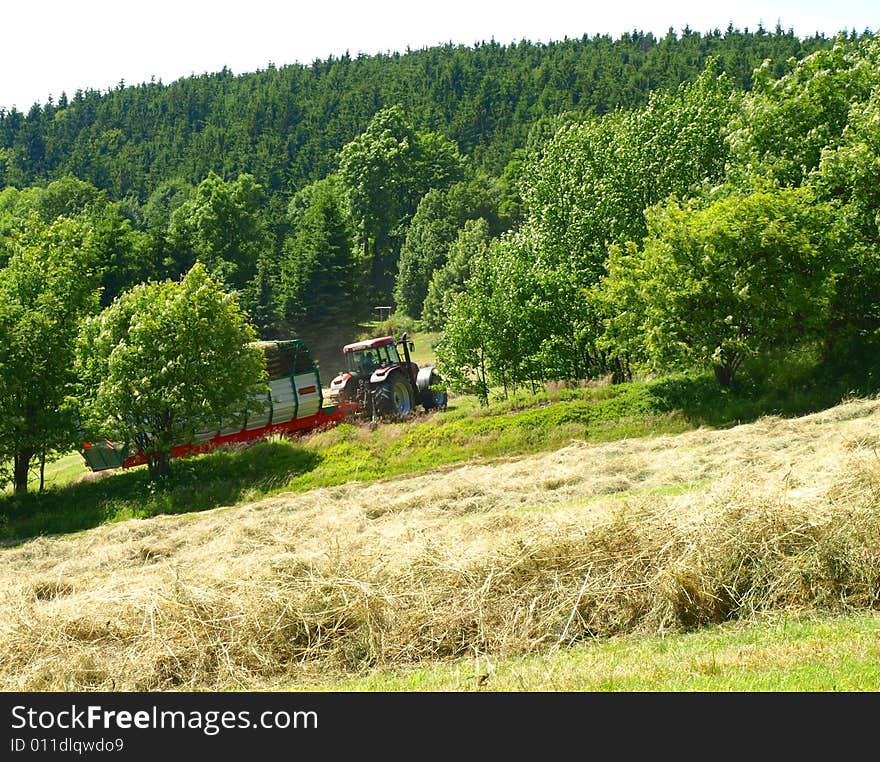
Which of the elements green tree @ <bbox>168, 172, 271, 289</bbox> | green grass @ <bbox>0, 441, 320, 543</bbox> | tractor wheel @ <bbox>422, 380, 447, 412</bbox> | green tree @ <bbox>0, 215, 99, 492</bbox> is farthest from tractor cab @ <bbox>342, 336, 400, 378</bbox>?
green tree @ <bbox>168, 172, 271, 289</bbox>

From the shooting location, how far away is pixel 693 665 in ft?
24.9

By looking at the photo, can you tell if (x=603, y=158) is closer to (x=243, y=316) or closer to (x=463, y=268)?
(x=243, y=316)

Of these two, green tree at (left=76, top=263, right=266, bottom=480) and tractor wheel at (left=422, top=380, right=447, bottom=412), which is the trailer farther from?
tractor wheel at (left=422, top=380, right=447, bottom=412)

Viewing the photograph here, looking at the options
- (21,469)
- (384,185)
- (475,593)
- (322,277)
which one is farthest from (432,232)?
(475,593)

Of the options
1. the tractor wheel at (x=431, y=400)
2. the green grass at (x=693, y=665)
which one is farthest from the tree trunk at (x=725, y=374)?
the green grass at (x=693, y=665)

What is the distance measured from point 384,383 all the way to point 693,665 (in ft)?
80.4

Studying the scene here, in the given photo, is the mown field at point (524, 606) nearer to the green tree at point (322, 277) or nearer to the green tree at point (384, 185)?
the green tree at point (322, 277)

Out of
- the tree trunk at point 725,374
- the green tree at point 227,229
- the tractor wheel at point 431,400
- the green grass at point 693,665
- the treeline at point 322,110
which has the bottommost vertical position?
the tractor wheel at point 431,400

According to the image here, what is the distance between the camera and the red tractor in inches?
1243

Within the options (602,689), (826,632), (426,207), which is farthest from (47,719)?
(426,207)

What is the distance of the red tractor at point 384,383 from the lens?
31562 millimetres

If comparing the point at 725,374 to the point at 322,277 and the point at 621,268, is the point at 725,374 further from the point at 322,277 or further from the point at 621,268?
the point at 322,277

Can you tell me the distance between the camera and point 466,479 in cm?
1923

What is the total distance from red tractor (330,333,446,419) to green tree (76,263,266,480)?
4.96 meters
